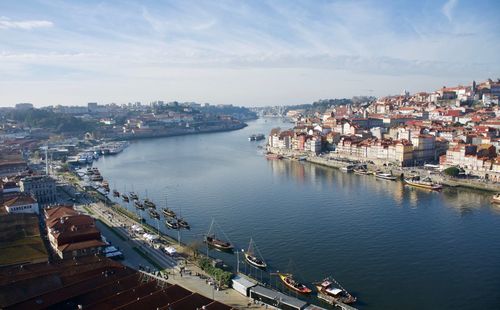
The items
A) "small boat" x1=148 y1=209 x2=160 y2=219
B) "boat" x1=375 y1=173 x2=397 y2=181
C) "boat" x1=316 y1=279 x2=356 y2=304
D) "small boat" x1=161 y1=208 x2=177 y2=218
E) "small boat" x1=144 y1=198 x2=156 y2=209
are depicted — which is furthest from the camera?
"boat" x1=375 y1=173 x2=397 y2=181

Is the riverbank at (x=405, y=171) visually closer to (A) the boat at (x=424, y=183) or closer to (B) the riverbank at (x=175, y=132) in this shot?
(A) the boat at (x=424, y=183)

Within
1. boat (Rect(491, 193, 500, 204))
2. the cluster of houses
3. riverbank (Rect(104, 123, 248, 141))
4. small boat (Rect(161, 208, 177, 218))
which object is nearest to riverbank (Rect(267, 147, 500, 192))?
the cluster of houses

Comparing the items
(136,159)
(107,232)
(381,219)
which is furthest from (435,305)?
(136,159)

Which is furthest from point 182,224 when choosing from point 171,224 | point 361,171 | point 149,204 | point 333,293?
point 361,171

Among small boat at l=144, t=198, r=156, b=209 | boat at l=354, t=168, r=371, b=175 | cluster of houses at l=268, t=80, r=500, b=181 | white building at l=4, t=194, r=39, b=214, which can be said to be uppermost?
cluster of houses at l=268, t=80, r=500, b=181

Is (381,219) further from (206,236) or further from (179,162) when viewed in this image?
(179,162)

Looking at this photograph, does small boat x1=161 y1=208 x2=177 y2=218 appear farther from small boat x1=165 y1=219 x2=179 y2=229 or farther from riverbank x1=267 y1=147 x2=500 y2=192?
riverbank x1=267 y1=147 x2=500 y2=192

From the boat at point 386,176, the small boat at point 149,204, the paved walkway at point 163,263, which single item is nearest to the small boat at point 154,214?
the small boat at point 149,204
